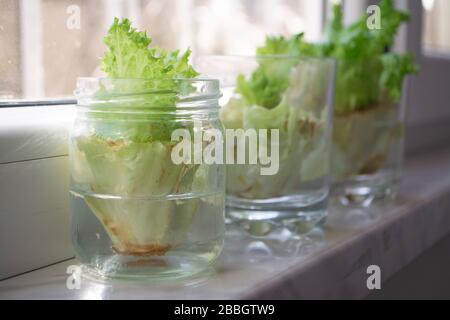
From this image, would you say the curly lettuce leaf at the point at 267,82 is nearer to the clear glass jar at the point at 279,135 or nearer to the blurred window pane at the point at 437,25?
the clear glass jar at the point at 279,135

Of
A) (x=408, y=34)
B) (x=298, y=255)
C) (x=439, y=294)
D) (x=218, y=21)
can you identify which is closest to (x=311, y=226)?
(x=298, y=255)

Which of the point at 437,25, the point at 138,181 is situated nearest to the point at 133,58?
the point at 138,181

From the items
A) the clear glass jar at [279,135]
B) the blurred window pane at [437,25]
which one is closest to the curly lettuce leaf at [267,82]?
the clear glass jar at [279,135]

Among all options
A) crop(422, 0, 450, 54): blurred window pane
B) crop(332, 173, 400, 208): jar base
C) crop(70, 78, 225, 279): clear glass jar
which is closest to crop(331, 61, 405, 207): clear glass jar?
crop(332, 173, 400, 208): jar base

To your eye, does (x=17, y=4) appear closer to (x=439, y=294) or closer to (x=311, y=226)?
(x=311, y=226)

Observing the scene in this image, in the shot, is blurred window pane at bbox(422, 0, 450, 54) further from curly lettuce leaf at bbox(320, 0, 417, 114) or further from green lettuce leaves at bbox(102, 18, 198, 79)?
green lettuce leaves at bbox(102, 18, 198, 79)
